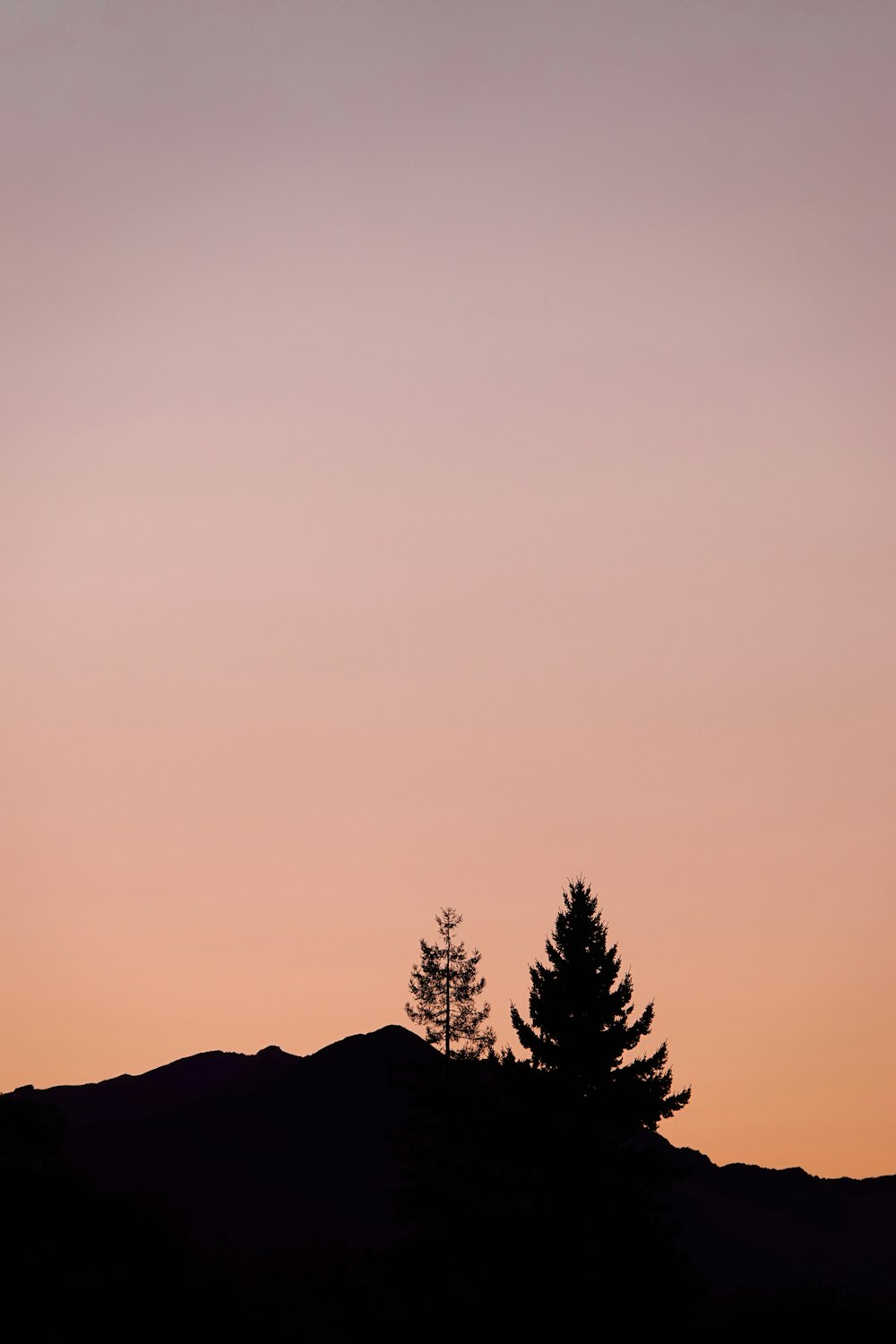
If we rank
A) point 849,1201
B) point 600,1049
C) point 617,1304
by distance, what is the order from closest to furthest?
point 617,1304, point 600,1049, point 849,1201

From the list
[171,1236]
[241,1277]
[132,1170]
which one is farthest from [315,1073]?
[171,1236]

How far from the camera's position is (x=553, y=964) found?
38812 millimetres

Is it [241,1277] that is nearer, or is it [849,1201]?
[241,1277]

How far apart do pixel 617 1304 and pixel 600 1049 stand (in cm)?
612

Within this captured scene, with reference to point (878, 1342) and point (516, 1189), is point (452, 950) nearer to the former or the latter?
point (516, 1189)


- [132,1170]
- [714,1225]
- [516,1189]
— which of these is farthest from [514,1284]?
[714,1225]

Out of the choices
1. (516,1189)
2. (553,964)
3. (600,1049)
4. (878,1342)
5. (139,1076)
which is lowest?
(878,1342)

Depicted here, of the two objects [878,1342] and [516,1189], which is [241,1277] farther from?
[516,1189]

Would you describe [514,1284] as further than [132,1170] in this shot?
No

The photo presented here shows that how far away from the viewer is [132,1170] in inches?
3971

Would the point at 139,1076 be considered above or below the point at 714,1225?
above

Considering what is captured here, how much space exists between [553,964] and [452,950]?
461 inches

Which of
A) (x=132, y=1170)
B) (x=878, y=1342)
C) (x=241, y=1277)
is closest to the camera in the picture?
(x=878, y=1342)

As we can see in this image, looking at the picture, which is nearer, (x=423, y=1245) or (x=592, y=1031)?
(x=592, y=1031)
